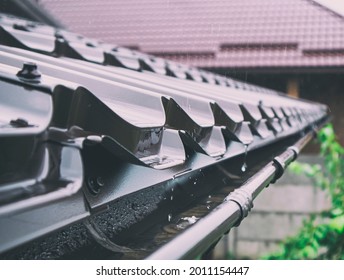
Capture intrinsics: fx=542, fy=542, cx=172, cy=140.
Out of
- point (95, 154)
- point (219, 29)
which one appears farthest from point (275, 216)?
point (95, 154)

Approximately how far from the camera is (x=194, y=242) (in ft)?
2.44

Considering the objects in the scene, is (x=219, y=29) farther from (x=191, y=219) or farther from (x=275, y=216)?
(x=191, y=219)

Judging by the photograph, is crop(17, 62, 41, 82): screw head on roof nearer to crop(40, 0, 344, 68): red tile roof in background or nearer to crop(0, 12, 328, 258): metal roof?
crop(0, 12, 328, 258): metal roof

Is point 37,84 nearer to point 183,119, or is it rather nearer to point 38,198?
point 38,198

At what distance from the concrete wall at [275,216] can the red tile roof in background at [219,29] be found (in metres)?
1.15

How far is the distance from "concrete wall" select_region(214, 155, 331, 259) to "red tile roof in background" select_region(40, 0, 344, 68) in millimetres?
1146

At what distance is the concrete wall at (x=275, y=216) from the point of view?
15.2ft

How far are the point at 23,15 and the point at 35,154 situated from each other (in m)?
3.08

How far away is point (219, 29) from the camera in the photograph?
593 centimetres

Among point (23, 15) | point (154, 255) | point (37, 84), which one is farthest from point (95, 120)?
point (23, 15)

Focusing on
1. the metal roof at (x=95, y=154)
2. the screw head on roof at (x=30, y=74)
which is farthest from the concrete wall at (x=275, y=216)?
the screw head on roof at (x=30, y=74)

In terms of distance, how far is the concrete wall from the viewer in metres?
4.63

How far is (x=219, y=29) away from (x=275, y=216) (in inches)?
89.4

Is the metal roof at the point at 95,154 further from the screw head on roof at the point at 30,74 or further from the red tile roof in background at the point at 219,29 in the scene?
the red tile roof in background at the point at 219,29
